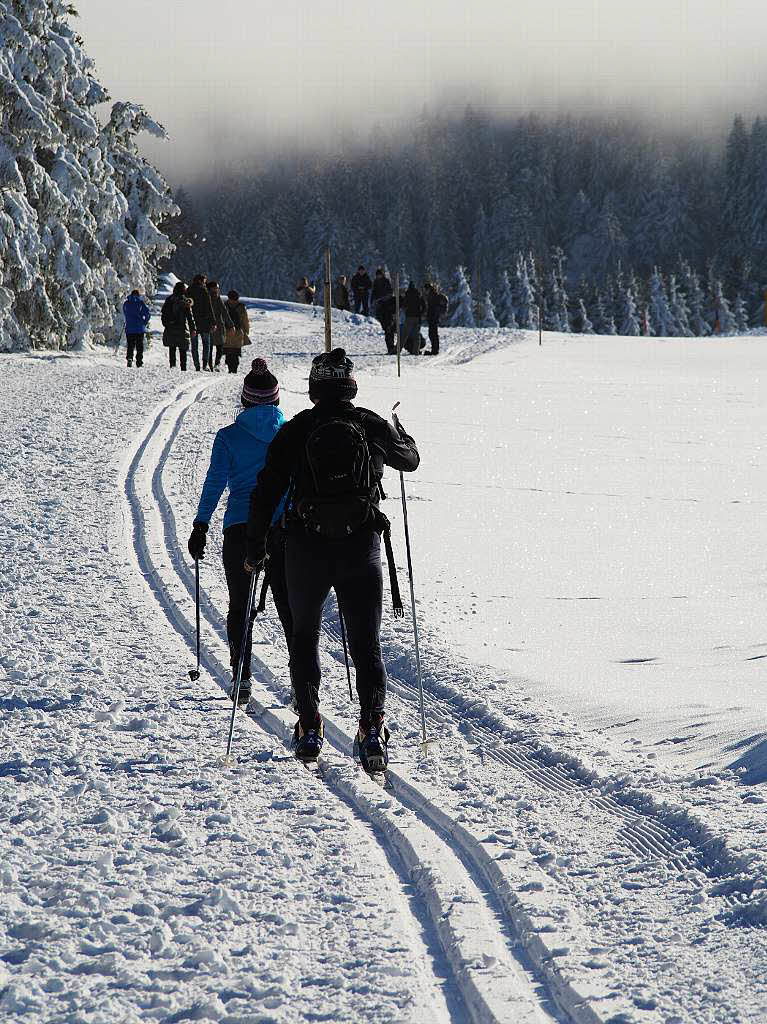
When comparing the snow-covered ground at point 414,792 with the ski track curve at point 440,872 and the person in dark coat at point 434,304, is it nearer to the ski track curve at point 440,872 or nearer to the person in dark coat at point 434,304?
the ski track curve at point 440,872

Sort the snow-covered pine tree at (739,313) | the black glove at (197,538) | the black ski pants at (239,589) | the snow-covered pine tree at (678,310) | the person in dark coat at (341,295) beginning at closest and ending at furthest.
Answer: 1. the black ski pants at (239,589)
2. the black glove at (197,538)
3. the person in dark coat at (341,295)
4. the snow-covered pine tree at (739,313)
5. the snow-covered pine tree at (678,310)

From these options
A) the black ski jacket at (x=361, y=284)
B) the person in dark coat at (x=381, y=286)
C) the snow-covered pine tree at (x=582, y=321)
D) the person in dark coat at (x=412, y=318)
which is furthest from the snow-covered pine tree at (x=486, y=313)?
the person in dark coat at (x=412, y=318)

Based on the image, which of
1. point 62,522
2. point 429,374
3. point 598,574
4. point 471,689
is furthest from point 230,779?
point 429,374

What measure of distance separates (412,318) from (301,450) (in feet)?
84.1

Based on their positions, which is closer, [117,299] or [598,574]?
[598,574]

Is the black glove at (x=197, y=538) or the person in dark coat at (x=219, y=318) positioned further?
the person in dark coat at (x=219, y=318)

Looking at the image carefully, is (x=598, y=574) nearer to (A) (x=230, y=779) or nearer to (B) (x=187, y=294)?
(A) (x=230, y=779)

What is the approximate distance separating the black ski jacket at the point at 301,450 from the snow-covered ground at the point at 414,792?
1279 mm

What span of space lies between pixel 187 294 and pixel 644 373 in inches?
526

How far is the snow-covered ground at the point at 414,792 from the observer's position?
3.53m

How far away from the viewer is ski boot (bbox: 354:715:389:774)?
5266 mm

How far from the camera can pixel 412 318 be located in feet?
98.9

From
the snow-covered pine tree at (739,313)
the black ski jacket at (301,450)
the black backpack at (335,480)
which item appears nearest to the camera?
the black backpack at (335,480)

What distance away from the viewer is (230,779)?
5.23 meters
